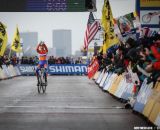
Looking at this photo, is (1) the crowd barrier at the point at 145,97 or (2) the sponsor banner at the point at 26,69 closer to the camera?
(1) the crowd barrier at the point at 145,97

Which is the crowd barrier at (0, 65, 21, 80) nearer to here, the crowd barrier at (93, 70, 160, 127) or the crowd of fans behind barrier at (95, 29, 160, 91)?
the crowd barrier at (93, 70, 160, 127)

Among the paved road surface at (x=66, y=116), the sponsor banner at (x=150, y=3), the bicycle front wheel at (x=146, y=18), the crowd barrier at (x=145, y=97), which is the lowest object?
the paved road surface at (x=66, y=116)

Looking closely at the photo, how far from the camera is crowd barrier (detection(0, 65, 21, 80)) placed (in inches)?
1590

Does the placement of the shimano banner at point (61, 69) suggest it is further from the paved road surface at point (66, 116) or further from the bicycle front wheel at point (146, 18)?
the paved road surface at point (66, 116)

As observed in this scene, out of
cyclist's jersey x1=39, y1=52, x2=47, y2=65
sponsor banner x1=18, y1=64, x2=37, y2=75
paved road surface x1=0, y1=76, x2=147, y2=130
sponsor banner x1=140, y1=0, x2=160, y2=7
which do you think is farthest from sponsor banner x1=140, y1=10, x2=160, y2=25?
sponsor banner x1=18, y1=64, x2=37, y2=75

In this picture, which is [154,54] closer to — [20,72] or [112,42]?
[112,42]

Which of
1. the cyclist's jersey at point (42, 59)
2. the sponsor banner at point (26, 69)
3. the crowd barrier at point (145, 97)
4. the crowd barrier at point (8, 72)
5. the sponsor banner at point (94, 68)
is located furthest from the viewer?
the sponsor banner at point (26, 69)

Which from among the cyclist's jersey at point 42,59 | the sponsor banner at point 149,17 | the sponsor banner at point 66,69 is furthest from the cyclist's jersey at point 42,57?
the sponsor banner at point 66,69

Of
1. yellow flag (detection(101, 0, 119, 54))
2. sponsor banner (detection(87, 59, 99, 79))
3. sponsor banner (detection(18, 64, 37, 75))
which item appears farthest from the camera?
sponsor banner (detection(18, 64, 37, 75))

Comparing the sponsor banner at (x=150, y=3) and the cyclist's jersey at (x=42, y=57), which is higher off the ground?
the sponsor banner at (x=150, y=3)

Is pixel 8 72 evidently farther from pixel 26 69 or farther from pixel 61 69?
pixel 61 69

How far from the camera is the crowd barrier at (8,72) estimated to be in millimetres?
40391

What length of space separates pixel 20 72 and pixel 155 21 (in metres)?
36.0

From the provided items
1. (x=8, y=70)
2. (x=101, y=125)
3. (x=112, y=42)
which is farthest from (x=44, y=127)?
(x=8, y=70)
